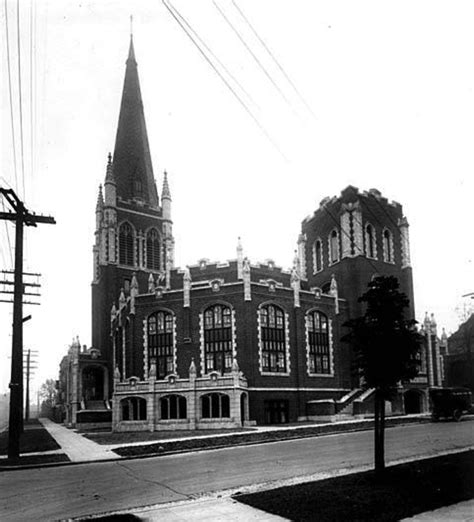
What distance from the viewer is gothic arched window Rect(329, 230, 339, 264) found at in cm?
4709

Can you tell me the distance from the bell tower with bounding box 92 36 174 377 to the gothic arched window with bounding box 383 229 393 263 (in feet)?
64.8

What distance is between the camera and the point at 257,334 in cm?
3912

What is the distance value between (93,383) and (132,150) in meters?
24.4

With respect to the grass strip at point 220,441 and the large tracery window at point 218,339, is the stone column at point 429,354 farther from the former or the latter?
the grass strip at point 220,441

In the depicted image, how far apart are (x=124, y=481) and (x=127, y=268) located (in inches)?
1705

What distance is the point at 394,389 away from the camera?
13.9 meters

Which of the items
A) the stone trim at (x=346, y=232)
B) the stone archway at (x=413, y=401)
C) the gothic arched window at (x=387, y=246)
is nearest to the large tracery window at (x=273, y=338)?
the stone trim at (x=346, y=232)

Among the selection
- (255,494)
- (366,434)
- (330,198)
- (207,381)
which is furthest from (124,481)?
(330,198)

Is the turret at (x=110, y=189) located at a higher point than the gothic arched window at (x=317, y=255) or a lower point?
higher

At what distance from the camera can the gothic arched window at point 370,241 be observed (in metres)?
45.6

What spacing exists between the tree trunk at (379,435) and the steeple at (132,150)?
163 ft

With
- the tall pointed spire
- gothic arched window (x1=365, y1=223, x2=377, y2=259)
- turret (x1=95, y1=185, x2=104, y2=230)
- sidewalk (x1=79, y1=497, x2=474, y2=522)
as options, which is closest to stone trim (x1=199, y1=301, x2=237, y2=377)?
gothic arched window (x1=365, y1=223, x2=377, y2=259)

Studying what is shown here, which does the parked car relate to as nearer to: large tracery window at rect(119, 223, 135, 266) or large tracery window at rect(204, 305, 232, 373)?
large tracery window at rect(204, 305, 232, 373)

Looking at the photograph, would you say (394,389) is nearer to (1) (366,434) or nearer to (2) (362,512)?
(2) (362,512)
